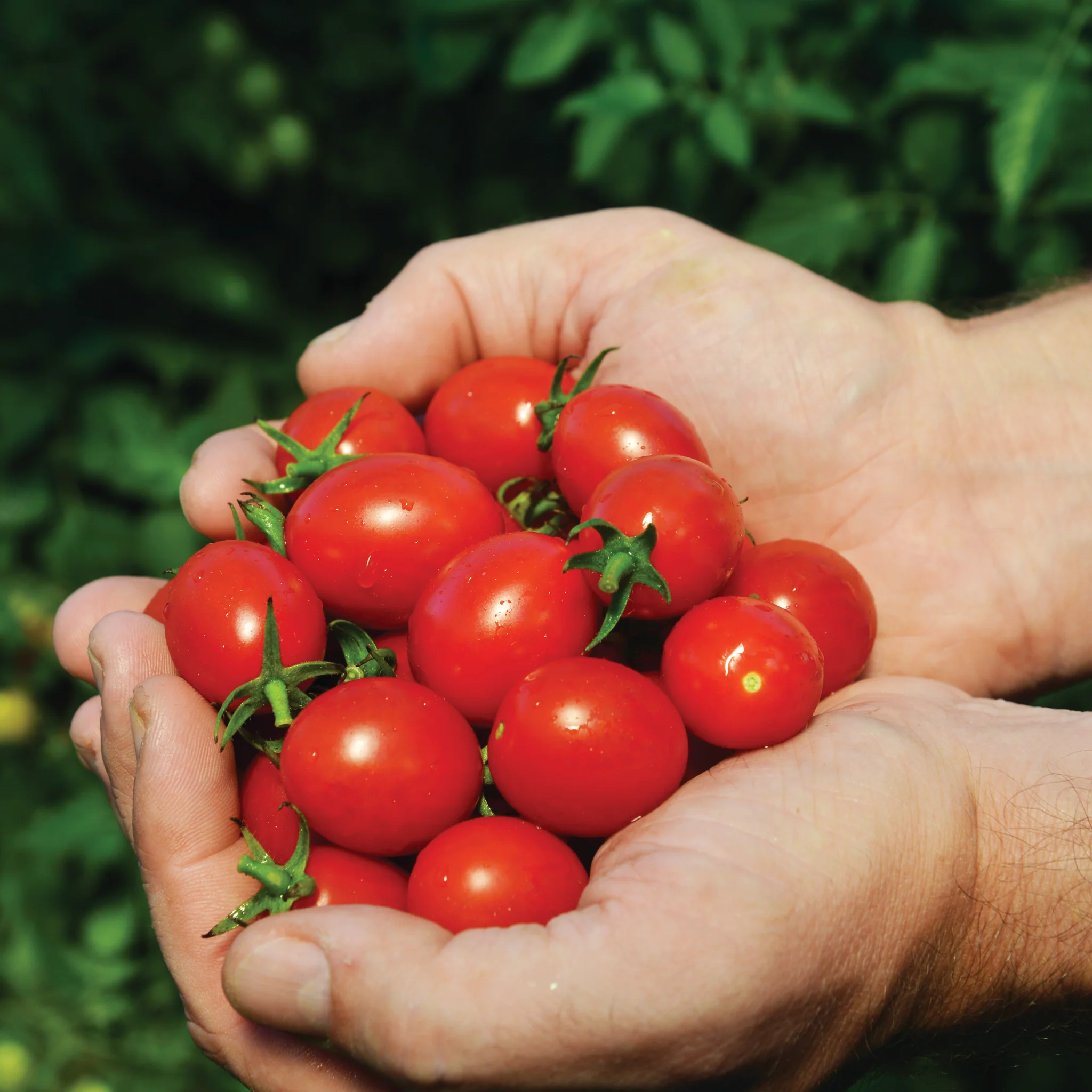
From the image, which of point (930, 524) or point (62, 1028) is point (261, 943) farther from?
point (62, 1028)

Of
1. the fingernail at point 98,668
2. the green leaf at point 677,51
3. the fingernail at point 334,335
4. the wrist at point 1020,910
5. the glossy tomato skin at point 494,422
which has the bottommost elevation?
the wrist at point 1020,910

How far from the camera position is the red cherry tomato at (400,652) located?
5.80 ft

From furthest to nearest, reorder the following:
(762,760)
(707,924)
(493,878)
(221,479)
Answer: (221,479)
(762,760)
(493,878)
(707,924)

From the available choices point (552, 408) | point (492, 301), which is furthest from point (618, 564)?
point (492, 301)

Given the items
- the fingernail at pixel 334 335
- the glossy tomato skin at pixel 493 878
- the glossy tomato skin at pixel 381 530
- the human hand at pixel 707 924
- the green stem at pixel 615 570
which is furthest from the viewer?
the fingernail at pixel 334 335

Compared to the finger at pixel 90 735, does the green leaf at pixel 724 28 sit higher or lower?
higher

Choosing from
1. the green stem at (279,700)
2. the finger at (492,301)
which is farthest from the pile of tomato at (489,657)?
the finger at (492,301)

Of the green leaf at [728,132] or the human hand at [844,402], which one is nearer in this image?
the human hand at [844,402]

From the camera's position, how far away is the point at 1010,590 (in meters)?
2.19

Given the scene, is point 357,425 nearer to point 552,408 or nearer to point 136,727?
point 552,408

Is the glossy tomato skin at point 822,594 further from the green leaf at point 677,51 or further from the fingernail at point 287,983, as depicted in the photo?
the green leaf at point 677,51

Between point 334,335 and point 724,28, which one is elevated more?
point 724,28

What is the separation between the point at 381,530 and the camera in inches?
65.7

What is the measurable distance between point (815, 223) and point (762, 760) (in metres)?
1.67
